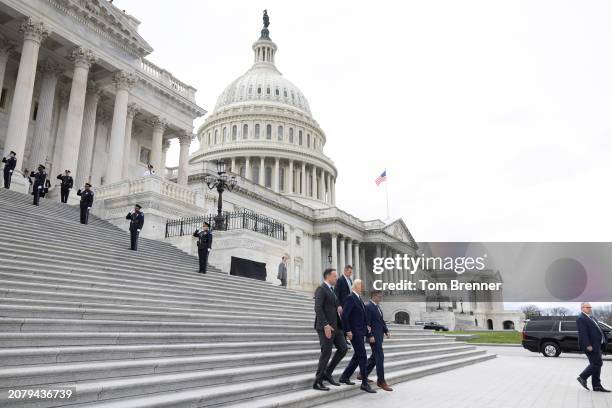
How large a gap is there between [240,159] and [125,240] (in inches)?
2385

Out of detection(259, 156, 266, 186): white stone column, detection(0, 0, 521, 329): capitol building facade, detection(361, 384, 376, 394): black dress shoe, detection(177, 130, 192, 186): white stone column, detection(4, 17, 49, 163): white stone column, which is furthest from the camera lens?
detection(259, 156, 266, 186): white stone column

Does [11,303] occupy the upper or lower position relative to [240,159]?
lower

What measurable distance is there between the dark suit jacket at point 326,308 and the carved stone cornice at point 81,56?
2401cm

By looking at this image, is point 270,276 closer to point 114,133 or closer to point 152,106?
point 114,133

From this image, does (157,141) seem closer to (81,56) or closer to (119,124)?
(119,124)

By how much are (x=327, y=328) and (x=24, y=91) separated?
72.5 ft

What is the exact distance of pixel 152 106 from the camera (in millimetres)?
33531

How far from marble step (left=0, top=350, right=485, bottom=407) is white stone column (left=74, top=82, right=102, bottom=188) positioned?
23.8m

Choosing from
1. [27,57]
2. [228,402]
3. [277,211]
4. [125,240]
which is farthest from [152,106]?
[228,402]

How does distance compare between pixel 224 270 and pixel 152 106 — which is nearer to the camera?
pixel 224 270

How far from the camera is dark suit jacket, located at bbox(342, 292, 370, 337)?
28.7ft

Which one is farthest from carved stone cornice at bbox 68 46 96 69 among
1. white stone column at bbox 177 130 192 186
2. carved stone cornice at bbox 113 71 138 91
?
white stone column at bbox 177 130 192 186

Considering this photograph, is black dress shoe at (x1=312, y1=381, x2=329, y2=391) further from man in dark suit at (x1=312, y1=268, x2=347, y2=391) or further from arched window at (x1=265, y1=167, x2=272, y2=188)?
arched window at (x1=265, y1=167, x2=272, y2=188)

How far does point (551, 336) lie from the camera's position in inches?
819
